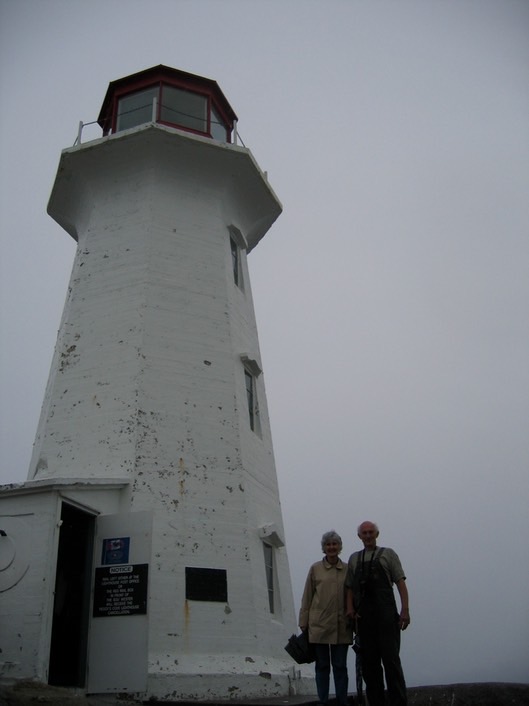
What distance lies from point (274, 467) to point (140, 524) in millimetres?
3709

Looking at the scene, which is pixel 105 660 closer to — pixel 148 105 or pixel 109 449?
pixel 109 449

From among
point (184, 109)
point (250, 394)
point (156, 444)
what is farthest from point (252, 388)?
point (184, 109)

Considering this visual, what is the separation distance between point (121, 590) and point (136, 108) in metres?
9.77

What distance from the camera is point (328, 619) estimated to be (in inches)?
276

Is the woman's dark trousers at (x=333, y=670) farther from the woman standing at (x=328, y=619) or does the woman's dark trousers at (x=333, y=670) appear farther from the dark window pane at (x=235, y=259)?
the dark window pane at (x=235, y=259)

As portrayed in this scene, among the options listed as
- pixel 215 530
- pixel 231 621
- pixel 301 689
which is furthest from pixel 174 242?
pixel 301 689

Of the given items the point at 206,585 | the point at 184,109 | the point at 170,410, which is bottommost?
the point at 206,585

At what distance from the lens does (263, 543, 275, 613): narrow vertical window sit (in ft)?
36.5

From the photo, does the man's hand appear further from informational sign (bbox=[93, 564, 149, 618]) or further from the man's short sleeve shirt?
informational sign (bbox=[93, 564, 149, 618])

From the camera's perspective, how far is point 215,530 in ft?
34.1

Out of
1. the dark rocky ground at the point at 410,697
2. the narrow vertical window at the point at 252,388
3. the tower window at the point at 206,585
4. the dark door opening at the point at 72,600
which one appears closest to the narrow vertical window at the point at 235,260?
the narrow vertical window at the point at 252,388

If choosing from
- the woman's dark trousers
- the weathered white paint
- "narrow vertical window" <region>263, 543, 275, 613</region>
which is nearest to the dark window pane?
the weathered white paint

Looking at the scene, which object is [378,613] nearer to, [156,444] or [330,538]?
→ [330,538]

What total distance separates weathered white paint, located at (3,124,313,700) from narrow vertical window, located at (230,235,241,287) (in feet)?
0.67
